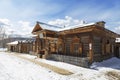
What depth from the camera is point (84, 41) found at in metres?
16.9

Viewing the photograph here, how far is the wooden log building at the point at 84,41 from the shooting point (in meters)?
15.6

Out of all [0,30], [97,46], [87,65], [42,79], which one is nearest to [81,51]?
[97,46]

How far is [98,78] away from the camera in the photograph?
33.8 ft

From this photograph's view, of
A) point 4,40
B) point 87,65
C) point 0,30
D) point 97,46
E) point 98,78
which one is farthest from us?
point 0,30

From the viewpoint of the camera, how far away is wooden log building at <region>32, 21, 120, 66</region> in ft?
51.3

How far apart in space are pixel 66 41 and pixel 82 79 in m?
10.1

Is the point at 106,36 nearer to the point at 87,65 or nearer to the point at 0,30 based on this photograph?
the point at 87,65

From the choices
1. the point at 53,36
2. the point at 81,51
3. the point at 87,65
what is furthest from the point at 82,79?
the point at 53,36

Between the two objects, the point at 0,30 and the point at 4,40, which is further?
the point at 0,30

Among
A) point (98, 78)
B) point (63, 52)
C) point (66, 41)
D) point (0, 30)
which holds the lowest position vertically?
point (98, 78)

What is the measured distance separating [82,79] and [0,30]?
84.4 metres

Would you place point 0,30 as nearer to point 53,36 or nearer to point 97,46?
point 53,36

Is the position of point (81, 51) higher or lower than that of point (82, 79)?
higher

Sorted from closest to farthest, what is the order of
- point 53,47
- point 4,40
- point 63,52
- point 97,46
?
1. point 97,46
2. point 63,52
3. point 53,47
4. point 4,40
